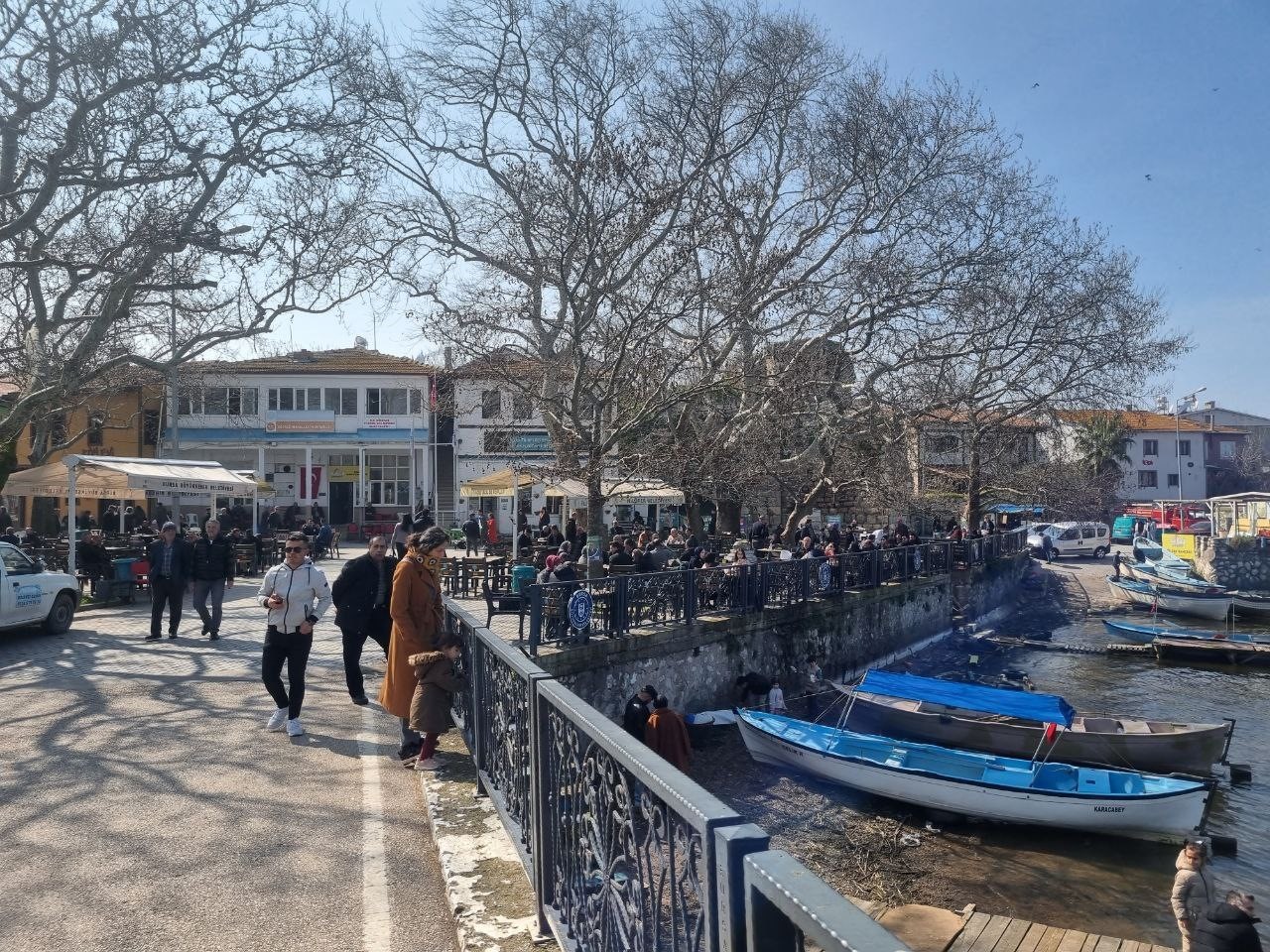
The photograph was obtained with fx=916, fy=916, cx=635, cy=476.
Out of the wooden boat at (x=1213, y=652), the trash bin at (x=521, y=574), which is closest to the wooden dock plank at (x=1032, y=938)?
the trash bin at (x=521, y=574)

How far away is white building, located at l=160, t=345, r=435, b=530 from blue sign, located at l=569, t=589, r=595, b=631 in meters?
29.5

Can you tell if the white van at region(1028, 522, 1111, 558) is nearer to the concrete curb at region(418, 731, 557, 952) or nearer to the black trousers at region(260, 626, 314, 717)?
the black trousers at region(260, 626, 314, 717)

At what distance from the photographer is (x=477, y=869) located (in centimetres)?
443

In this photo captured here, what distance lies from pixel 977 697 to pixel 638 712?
5443 millimetres

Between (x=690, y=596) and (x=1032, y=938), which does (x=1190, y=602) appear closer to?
(x=690, y=596)

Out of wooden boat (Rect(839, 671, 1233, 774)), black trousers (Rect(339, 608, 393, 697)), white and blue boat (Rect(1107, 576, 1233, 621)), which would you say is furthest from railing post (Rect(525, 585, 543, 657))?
white and blue boat (Rect(1107, 576, 1233, 621))

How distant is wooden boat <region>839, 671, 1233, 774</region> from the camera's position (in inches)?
552

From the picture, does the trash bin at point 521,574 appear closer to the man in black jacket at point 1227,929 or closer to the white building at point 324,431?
the man in black jacket at point 1227,929

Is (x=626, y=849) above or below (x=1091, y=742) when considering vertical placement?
above

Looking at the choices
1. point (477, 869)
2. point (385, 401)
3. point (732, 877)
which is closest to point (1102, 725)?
point (477, 869)

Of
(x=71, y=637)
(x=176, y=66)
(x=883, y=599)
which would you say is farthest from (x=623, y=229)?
(x=883, y=599)

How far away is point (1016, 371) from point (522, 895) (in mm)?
29217

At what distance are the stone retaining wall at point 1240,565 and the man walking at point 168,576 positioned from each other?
3979 centimetres

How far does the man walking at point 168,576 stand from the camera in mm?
12086
